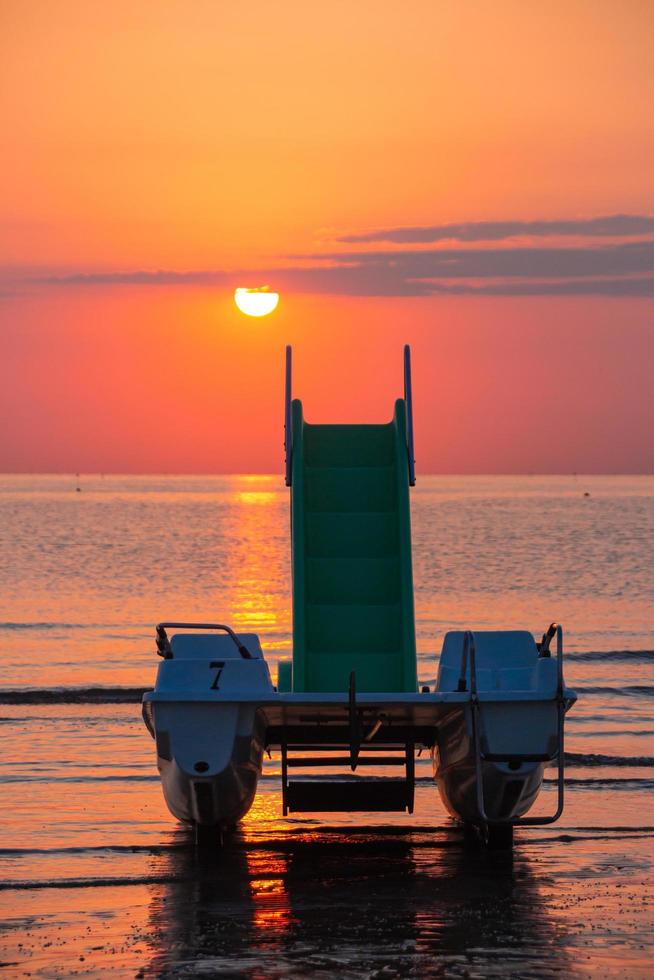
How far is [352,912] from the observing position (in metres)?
8.73

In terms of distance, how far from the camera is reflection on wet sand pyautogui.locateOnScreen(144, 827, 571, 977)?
768 centimetres

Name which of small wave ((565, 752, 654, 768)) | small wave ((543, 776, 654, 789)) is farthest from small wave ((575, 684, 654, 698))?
small wave ((543, 776, 654, 789))

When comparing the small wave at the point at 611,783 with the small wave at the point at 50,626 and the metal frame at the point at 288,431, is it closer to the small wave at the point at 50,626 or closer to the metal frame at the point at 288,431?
the metal frame at the point at 288,431

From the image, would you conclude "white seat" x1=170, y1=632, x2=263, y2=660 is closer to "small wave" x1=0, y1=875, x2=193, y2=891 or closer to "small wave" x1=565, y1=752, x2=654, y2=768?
"small wave" x1=0, y1=875, x2=193, y2=891

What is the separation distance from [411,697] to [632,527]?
9902 centimetres

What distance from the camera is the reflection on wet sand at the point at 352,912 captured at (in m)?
7.68

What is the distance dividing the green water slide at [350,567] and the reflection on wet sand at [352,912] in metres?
1.29

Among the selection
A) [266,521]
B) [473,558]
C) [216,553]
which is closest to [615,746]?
[473,558]

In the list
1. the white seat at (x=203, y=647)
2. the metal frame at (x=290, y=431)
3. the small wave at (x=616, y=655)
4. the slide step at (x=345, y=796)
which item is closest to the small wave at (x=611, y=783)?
the metal frame at (x=290, y=431)

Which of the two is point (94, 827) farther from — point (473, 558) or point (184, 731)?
point (473, 558)

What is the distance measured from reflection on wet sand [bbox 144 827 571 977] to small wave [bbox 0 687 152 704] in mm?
11143

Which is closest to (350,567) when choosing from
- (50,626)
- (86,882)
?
(86,882)

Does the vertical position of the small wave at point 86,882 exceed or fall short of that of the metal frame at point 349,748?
it falls short

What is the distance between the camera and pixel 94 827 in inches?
460
